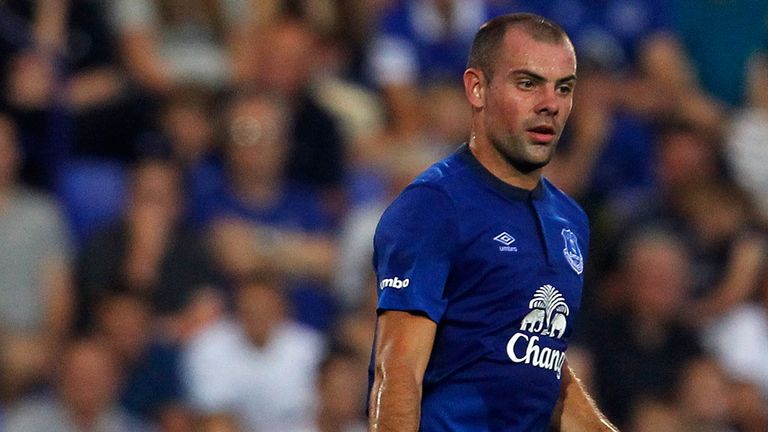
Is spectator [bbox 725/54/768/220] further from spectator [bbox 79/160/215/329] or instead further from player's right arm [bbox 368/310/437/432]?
player's right arm [bbox 368/310/437/432]

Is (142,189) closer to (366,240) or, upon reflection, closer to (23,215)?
(23,215)

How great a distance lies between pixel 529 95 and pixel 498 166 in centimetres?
22

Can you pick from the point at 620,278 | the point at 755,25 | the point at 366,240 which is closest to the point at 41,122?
the point at 366,240

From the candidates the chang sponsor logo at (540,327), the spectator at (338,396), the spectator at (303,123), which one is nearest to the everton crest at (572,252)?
the chang sponsor logo at (540,327)

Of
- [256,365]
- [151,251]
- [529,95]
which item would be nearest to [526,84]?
[529,95]

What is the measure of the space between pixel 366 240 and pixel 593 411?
141 inches

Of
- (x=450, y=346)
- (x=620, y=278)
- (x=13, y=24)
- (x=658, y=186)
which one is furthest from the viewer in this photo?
(x=658, y=186)

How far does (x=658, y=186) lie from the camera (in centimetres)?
885

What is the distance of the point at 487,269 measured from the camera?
371 centimetres

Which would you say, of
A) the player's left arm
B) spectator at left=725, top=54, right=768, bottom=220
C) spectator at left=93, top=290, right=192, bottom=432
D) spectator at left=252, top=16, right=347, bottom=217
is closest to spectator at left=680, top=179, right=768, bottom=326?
spectator at left=725, top=54, right=768, bottom=220

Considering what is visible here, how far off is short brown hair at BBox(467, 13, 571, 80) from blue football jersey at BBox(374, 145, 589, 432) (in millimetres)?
266

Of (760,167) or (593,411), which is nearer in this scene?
(593,411)

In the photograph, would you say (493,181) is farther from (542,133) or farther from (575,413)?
(575,413)

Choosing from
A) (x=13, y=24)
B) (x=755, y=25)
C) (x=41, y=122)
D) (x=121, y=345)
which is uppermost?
(x=755, y=25)
